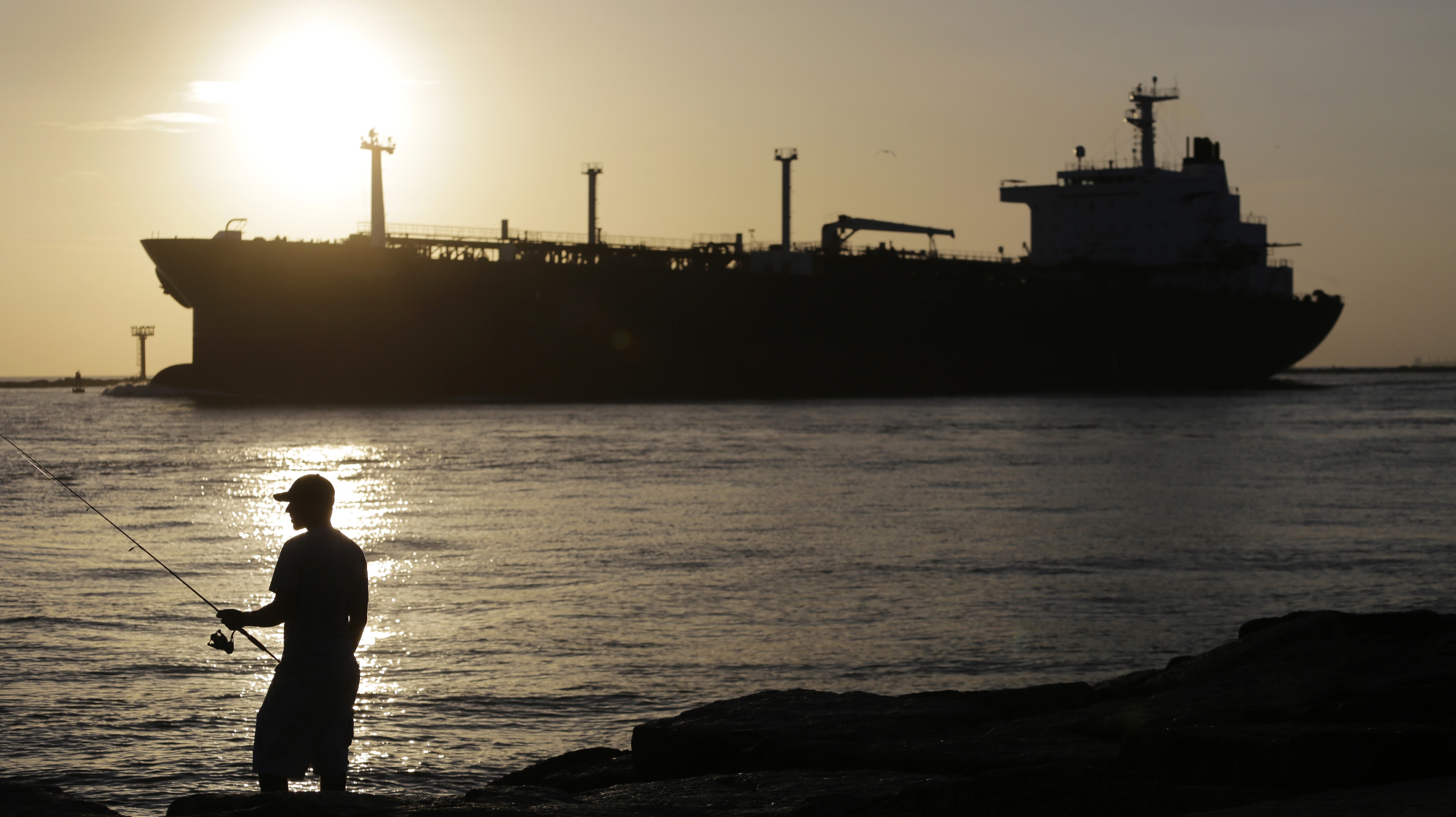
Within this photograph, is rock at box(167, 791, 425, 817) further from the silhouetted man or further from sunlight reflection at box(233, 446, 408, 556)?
sunlight reflection at box(233, 446, 408, 556)

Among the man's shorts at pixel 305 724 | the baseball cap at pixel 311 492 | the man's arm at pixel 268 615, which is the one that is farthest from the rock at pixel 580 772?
the baseball cap at pixel 311 492

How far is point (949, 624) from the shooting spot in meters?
9.23

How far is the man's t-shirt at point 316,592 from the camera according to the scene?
3855 millimetres

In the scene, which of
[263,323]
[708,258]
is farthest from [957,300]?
[263,323]

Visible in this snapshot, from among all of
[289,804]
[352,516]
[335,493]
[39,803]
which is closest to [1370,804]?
[289,804]

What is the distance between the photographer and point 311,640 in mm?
3881

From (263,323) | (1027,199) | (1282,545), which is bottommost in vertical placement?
(1282,545)

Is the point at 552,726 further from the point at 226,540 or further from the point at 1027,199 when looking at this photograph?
the point at 1027,199

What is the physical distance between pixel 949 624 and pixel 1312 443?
82.6 ft

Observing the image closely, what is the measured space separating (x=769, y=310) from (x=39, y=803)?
43510 mm

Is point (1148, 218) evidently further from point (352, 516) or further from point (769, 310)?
point (352, 516)

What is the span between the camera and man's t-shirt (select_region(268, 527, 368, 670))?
152 inches

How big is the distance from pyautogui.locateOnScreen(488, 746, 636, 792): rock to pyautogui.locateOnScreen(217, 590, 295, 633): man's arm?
1.20 metres

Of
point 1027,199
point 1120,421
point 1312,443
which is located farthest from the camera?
point 1027,199
